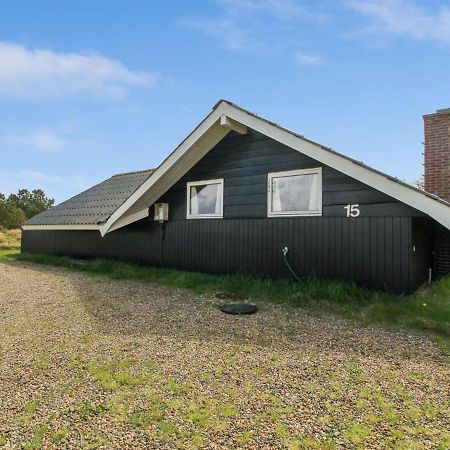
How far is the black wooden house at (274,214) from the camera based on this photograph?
682cm

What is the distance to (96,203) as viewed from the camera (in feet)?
48.2

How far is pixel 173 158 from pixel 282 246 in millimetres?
3841

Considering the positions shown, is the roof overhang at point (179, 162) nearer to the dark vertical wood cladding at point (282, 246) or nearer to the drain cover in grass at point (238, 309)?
the dark vertical wood cladding at point (282, 246)

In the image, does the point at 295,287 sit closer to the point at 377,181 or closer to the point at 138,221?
the point at 377,181

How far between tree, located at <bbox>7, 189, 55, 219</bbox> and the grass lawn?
151 ft

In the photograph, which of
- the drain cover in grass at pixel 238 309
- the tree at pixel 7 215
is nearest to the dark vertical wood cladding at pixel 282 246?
the drain cover in grass at pixel 238 309

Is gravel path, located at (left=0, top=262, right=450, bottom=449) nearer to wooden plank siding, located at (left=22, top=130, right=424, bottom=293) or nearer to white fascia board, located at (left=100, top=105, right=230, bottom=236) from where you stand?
wooden plank siding, located at (left=22, top=130, right=424, bottom=293)

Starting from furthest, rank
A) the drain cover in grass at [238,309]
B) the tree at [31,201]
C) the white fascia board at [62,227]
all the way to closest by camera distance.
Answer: the tree at [31,201], the white fascia board at [62,227], the drain cover in grass at [238,309]

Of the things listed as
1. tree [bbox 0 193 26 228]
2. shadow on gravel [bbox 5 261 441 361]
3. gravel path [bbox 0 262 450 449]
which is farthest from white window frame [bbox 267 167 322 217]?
tree [bbox 0 193 26 228]

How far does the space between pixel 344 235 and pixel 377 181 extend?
1341mm

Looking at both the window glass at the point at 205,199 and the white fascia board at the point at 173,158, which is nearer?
the white fascia board at the point at 173,158

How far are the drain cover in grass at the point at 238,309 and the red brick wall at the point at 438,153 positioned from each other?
815 centimetres

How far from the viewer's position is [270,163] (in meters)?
8.55

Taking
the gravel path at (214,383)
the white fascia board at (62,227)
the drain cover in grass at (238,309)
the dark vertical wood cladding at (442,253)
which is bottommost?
the gravel path at (214,383)
